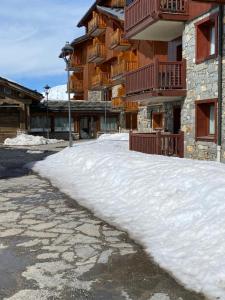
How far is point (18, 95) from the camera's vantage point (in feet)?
112

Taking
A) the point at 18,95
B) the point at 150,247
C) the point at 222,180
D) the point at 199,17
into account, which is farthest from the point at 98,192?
the point at 18,95

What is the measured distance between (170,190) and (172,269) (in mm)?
3437

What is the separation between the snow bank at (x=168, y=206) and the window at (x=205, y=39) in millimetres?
4294

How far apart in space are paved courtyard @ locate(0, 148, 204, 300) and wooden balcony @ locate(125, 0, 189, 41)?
8.80m

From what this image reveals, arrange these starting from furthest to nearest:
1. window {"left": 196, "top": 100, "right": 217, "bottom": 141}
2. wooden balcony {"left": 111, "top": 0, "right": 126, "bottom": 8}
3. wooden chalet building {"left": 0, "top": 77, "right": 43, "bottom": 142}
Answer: wooden balcony {"left": 111, "top": 0, "right": 126, "bottom": 8}, wooden chalet building {"left": 0, "top": 77, "right": 43, "bottom": 142}, window {"left": 196, "top": 100, "right": 217, "bottom": 141}

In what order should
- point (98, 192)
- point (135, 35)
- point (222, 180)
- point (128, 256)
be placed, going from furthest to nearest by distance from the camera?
point (135, 35) < point (98, 192) < point (222, 180) < point (128, 256)

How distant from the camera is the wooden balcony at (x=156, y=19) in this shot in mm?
14633

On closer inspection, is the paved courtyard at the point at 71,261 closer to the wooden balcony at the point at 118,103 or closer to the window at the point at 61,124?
the wooden balcony at the point at 118,103

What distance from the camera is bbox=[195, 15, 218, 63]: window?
1358 cm

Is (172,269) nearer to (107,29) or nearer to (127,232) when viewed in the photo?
(127,232)

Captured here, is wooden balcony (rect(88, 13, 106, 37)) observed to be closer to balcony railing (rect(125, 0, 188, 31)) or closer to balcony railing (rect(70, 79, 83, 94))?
balcony railing (rect(70, 79, 83, 94))

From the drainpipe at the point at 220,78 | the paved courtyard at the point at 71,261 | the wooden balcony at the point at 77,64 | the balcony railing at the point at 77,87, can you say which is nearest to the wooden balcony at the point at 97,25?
the wooden balcony at the point at 77,64

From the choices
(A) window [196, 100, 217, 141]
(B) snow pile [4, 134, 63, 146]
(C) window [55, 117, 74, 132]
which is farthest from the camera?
(C) window [55, 117, 74, 132]

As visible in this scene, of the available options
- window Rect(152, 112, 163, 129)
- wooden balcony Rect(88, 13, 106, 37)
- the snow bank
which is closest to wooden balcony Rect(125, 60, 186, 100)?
the snow bank
